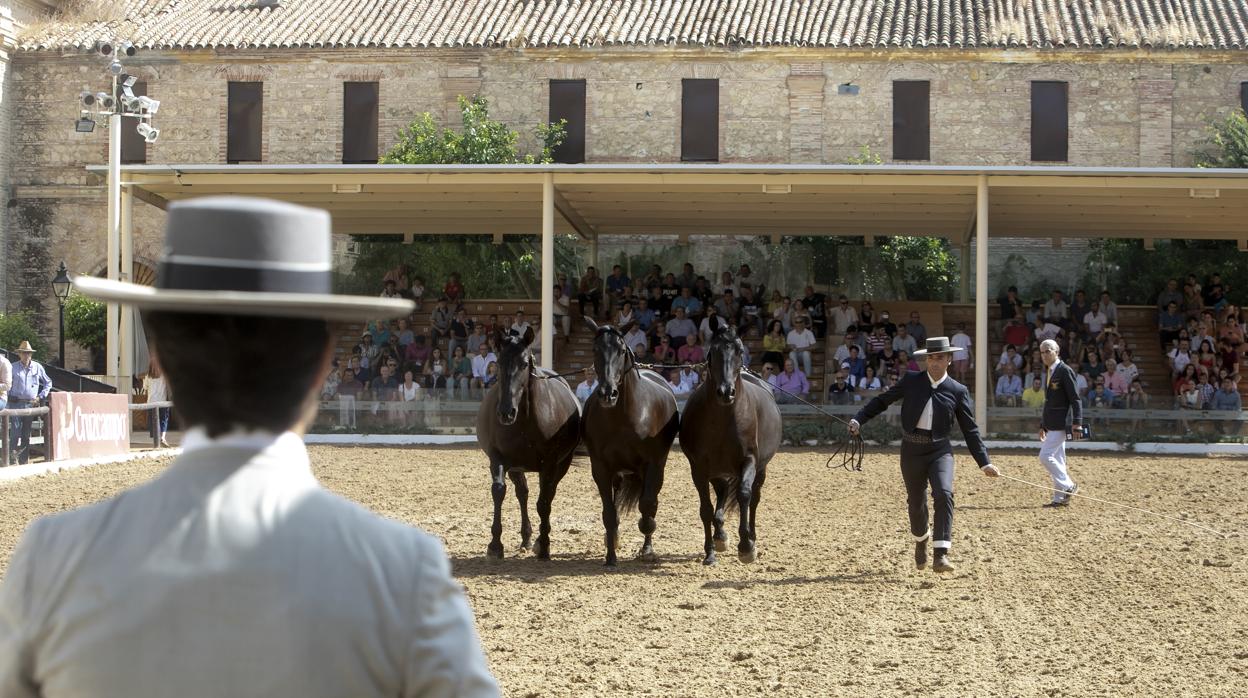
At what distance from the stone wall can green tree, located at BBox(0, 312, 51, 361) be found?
1105 mm

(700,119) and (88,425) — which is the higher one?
(700,119)

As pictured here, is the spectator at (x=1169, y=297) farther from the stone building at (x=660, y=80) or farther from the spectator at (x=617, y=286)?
the spectator at (x=617, y=286)

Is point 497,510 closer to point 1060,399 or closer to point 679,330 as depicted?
point 1060,399

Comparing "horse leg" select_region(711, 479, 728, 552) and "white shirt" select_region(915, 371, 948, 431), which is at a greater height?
"white shirt" select_region(915, 371, 948, 431)

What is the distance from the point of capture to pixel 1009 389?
22.0 meters

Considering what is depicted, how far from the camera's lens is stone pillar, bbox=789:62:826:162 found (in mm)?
34406

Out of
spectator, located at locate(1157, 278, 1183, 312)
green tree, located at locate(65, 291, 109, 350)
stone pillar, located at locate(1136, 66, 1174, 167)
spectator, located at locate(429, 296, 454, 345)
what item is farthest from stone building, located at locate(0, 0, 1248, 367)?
spectator, located at locate(429, 296, 454, 345)

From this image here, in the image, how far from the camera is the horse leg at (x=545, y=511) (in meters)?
10.8

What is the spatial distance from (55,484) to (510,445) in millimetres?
6809

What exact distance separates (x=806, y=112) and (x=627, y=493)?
80.7ft

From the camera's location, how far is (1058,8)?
3528 centimetres

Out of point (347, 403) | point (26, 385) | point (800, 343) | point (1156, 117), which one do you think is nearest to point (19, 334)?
point (347, 403)

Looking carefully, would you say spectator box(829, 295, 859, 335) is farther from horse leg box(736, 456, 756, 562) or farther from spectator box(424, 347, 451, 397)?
horse leg box(736, 456, 756, 562)

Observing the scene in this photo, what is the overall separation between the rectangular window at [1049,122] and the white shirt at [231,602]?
34.5 m
